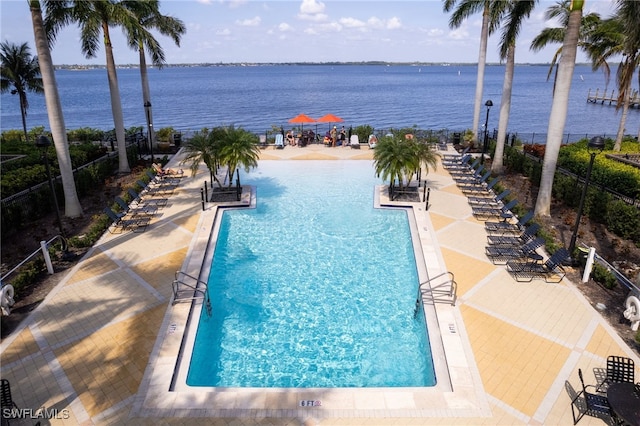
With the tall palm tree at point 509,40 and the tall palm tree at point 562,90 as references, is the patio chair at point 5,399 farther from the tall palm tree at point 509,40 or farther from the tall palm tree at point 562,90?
the tall palm tree at point 509,40

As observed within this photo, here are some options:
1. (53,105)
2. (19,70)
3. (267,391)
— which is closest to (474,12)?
(53,105)

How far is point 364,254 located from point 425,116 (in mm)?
59597

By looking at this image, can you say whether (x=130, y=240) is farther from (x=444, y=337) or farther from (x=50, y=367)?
(x=444, y=337)

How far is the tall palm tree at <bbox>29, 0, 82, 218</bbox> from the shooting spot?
597 inches

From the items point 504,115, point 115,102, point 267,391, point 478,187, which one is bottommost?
point 267,391

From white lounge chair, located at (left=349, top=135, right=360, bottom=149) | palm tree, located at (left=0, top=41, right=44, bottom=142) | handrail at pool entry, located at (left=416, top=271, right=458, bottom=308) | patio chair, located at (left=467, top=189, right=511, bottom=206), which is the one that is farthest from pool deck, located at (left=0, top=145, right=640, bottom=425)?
palm tree, located at (left=0, top=41, right=44, bottom=142)

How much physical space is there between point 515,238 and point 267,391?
35.8ft

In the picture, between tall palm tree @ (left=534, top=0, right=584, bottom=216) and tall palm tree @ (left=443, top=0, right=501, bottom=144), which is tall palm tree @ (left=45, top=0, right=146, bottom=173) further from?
tall palm tree @ (left=443, top=0, right=501, bottom=144)

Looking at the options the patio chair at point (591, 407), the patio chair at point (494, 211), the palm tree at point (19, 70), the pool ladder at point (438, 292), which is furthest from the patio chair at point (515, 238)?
the palm tree at point (19, 70)

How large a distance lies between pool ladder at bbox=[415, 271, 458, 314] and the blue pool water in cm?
50

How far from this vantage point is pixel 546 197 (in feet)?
56.2

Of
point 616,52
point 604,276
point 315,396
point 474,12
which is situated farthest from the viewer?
point 474,12

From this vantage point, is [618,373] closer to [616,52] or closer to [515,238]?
[515,238]

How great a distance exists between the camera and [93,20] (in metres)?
18.8
